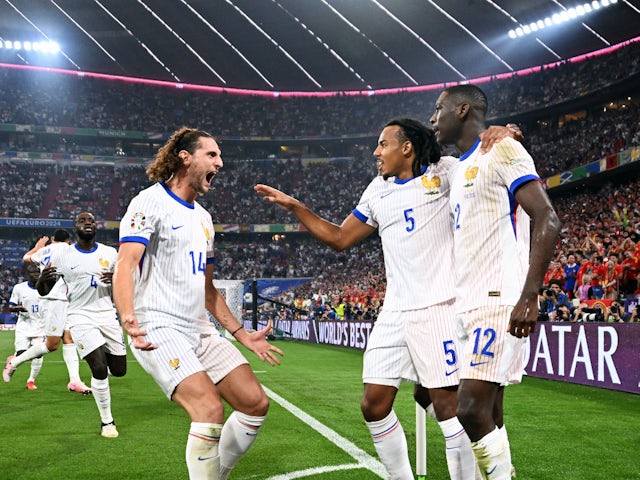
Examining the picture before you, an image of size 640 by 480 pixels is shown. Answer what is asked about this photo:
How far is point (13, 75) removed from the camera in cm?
5481

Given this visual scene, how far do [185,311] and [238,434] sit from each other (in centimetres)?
80

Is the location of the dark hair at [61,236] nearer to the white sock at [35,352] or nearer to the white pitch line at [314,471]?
the white sock at [35,352]

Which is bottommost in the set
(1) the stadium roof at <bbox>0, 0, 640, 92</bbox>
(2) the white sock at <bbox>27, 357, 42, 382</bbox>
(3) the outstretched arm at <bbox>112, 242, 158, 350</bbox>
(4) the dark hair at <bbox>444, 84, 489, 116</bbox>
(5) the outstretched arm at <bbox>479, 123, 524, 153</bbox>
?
(2) the white sock at <bbox>27, 357, 42, 382</bbox>

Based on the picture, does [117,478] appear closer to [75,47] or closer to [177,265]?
[177,265]

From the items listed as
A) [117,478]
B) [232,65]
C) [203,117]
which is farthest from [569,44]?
[117,478]

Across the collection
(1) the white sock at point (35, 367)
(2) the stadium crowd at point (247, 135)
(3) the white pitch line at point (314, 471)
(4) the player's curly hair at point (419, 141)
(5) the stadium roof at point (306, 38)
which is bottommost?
(3) the white pitch line at point (314, 471)

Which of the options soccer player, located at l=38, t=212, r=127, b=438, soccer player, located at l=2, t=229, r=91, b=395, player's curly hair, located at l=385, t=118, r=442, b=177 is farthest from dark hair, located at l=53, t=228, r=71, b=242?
player's curly hair, located at l=385, t=118, r=442, b=177

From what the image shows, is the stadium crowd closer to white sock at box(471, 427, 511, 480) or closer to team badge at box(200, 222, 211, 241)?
team badge at box(200, 222, 211, 241)

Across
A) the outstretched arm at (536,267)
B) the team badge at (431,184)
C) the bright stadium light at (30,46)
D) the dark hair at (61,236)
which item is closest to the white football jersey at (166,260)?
the team badge at (431,184)

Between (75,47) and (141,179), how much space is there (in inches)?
414

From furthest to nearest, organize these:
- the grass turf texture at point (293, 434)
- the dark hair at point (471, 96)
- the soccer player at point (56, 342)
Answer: the soccer player at point (56, 342), the grass turf texture at point (293, 434), the dark hair at point (471, 96)

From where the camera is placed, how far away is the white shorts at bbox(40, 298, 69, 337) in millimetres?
10914

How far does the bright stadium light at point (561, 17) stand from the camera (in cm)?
3431

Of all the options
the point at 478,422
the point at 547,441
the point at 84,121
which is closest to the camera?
the point at 478,422
